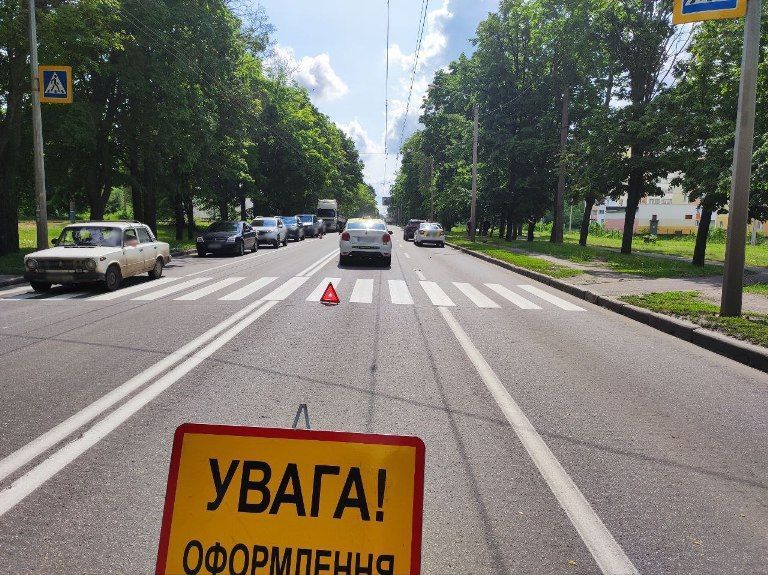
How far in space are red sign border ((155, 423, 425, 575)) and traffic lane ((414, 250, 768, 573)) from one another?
1323 mm

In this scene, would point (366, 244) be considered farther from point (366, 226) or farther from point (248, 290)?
point (248, 290)

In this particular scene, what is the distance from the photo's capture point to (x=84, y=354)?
686 centimetres

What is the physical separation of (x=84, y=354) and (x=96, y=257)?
665 centimetres

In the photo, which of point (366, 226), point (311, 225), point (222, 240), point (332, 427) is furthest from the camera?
point (311, 225)

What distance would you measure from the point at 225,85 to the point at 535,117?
20.5 meters

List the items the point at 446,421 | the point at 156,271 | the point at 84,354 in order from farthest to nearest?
the point at 156,271
the point at 84,354
the point at 446,421

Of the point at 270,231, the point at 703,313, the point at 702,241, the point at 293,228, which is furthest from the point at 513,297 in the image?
the point at 293,228

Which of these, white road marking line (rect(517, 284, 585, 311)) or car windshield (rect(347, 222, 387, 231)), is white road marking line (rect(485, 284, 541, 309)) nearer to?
white road marking line (rect(517, 284, 585, 311))

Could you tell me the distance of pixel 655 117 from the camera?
867 inches

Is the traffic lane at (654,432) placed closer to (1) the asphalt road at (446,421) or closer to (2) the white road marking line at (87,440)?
(1) the asphalt road at (446,421)

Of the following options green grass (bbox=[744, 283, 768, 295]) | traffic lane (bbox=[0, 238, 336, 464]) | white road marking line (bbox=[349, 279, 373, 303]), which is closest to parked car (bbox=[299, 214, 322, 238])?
white road marking line (bbox=[349, 279, 373, 303])

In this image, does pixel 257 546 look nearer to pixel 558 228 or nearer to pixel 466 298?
pixel 466 298

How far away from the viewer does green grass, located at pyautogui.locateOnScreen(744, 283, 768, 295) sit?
12.9 m

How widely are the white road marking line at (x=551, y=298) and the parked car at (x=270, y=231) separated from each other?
65.8ft
